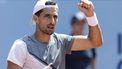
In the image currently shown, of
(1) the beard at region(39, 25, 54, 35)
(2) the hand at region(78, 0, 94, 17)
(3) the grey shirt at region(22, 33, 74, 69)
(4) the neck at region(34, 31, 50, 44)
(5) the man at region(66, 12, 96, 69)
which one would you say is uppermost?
(2) the hand at region(78, 0, 94, 17)

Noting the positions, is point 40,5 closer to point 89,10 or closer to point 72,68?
point 89,10

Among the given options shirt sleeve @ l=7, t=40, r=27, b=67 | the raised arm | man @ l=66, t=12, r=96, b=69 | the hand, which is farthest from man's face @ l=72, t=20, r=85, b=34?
shirt sleeve @ l=7, t=40, r=27, b=67

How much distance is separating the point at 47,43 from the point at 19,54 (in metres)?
0.28

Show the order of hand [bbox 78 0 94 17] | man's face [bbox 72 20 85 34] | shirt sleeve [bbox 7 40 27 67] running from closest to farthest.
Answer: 1. shirt sleeve [bbox 7 40 27 67]
2. hand [bbox 78 0 94 17]
3. man's face [bbox 72 20 85 34]

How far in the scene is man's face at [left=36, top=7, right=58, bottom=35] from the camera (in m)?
4.66

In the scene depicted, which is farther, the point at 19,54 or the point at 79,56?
the point at 79,56

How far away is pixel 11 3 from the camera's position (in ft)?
23.2

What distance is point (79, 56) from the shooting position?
6.76 m

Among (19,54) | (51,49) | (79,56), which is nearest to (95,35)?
(51,49)

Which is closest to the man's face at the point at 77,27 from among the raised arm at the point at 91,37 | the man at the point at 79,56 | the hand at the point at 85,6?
the man at the point at 79,56

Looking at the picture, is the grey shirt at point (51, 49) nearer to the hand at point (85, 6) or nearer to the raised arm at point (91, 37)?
the raised arm at point (91, 37)

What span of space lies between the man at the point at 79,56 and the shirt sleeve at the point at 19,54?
206 centimetres

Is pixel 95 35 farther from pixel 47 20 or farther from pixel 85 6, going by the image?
pixel 47 20

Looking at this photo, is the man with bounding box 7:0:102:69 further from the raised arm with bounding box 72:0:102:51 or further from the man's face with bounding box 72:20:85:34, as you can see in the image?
the man's face with bounding box 72:20:85:34
